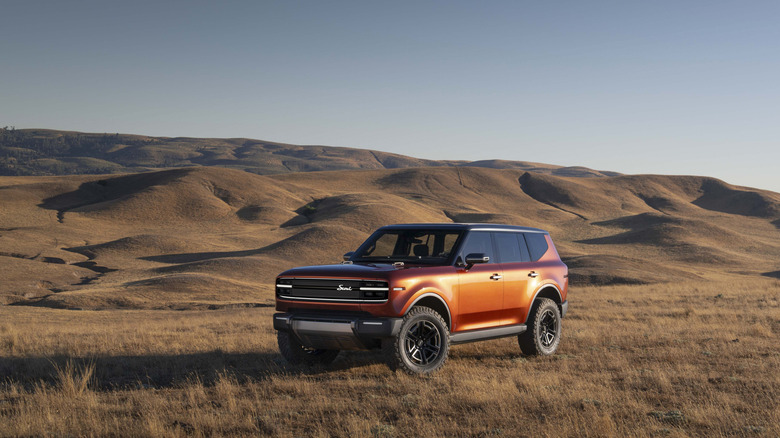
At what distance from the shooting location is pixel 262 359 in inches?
427

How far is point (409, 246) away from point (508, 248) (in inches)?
66.6

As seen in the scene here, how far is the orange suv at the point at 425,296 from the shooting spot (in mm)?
8680

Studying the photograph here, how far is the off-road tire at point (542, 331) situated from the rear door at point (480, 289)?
2.96 ft

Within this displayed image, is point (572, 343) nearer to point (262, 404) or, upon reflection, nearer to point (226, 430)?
point (262, 404)

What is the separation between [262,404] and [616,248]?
272 feet

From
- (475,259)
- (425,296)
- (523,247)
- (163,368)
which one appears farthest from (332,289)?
(523,247)

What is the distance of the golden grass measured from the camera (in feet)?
21.2

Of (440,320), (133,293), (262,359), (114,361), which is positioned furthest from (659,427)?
(133,293)

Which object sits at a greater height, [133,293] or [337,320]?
[337,320]

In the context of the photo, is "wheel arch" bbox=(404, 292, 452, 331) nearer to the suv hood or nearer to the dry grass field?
the suv hood

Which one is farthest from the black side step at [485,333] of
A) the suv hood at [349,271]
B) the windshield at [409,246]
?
the suv hood at [349,271]

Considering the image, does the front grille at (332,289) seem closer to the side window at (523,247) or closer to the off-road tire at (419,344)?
the off-road tire at (419,344)

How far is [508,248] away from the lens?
10859 millimetres

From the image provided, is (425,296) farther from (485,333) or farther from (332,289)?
(485,333)
